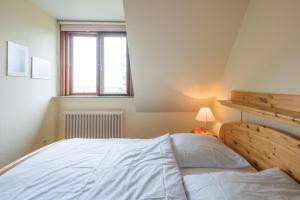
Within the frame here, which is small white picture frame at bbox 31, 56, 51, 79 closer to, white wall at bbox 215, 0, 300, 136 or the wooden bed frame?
the wooden bed frame

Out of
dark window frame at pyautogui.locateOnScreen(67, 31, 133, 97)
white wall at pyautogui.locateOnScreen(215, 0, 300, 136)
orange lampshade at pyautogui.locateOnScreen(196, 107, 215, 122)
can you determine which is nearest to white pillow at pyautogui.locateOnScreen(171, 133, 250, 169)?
white wall at pyautogui.locateOnScreen(215, 0, 300, 136)

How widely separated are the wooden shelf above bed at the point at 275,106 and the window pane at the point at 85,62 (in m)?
2.45

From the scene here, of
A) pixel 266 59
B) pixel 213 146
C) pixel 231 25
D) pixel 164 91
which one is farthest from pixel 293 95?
pixel 164 91

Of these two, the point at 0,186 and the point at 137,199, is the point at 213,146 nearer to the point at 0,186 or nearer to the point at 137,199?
the point at 137,199

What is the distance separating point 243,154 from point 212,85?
125cm

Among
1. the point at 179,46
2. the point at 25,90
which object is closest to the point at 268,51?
the point at 179,46

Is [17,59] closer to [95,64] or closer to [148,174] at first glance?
[95,64]

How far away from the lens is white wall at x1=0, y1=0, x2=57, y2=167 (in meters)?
2.23

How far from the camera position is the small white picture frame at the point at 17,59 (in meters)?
2.26

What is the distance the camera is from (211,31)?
218 cm

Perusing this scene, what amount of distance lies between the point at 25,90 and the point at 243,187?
2.68m

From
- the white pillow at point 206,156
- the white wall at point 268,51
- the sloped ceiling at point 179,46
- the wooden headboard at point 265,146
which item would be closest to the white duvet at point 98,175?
the white pillow at point 206,156

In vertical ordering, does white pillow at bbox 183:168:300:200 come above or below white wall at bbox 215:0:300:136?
below

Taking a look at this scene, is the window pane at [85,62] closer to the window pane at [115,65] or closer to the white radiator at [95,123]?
the window pane at [115,65]
